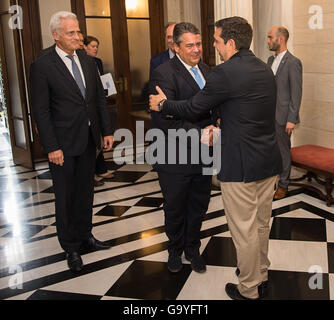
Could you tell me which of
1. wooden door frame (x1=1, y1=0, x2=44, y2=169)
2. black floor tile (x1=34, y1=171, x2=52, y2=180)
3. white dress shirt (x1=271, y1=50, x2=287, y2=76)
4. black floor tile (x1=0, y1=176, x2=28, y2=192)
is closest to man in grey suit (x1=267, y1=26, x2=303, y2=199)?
white dress shirt (x1=271, y1=50, x2=287, y2=76)

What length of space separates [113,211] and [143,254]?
110 centimetres

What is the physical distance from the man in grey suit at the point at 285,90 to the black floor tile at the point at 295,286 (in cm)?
161

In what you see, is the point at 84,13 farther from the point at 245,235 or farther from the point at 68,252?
the point at 245,235

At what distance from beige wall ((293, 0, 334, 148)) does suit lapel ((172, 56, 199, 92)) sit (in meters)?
2.66

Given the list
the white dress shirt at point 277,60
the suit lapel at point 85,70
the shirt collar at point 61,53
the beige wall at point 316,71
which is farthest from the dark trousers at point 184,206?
the beige wall at point 316,71

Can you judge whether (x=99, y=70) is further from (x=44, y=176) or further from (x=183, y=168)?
(x=183, y=168)

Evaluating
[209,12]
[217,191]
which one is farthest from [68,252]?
[209,12]

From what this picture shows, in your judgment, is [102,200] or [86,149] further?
[102,200]

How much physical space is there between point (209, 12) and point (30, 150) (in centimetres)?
379

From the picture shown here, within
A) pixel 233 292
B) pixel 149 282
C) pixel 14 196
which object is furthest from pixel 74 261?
pixel 14 196

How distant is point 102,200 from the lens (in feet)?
14.8

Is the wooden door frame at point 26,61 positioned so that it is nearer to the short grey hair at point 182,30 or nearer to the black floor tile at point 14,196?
the black floor tile at point 14,196

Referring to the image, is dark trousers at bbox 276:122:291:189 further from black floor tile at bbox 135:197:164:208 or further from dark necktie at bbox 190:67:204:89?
dark necktie at bbox 190:67:204:89

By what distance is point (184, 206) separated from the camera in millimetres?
2707
